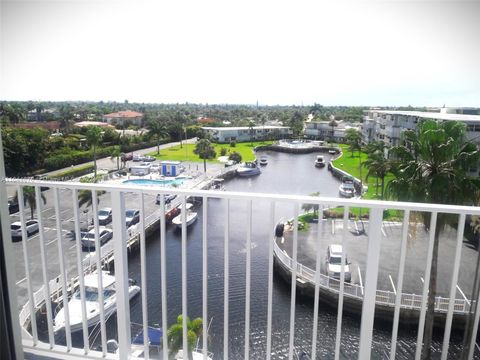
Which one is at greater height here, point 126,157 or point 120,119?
point 120,119

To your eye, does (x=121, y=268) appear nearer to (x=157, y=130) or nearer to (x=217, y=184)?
(x=217, y=184)

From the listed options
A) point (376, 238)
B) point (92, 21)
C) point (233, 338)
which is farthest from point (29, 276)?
point (233, 338)

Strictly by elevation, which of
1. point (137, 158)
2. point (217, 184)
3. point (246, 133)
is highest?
point (246, 133)

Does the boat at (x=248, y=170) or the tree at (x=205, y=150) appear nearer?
the boat at (x=248, y=170)

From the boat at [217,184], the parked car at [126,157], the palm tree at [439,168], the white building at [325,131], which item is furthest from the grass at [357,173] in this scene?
the parked car at [126,157]

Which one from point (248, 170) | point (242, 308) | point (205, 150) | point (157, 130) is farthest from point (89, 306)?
point (157, 130)

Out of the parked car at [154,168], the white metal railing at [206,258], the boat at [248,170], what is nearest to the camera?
the white metal railing at [206,258]

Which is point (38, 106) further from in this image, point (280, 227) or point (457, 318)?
point (457, 318)

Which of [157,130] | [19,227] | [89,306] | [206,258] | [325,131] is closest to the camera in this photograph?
[206,258]

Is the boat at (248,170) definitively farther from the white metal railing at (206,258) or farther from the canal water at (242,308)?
the white metal railing at (206,258)
